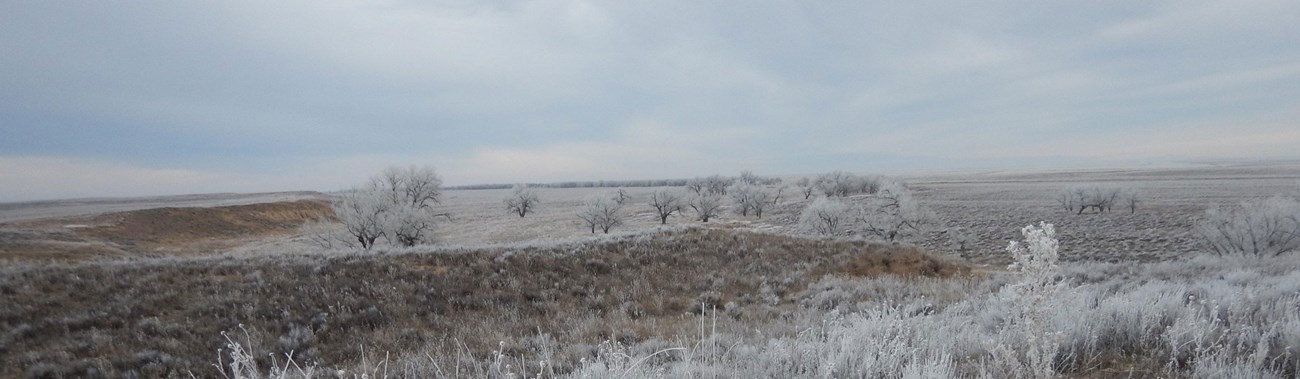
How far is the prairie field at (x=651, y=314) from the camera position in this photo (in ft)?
11.1

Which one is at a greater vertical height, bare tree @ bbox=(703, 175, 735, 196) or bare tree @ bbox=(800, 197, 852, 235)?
bare tree @ bbox=(703, 175, 735, 196)

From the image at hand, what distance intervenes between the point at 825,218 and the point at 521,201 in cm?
4010

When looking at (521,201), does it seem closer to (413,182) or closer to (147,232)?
(413,182)

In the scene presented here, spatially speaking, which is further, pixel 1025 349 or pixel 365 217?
pixel 365 217

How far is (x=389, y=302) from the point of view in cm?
1002

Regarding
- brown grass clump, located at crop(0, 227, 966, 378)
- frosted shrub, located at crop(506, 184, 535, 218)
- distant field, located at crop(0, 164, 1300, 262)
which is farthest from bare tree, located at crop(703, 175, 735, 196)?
brown grass clump, located at crop(0, 227, 966, 378)

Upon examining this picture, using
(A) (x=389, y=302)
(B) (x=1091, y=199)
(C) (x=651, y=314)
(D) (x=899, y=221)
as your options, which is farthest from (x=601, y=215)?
(B) (x=1091, y=199)

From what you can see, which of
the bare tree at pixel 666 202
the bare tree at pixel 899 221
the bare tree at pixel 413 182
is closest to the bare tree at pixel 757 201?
the bare tree at pixel 666 202

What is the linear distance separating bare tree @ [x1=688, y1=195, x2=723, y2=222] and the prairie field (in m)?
36.6

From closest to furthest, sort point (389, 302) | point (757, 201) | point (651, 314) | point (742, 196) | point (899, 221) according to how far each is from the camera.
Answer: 1. point (651, 314)
2. point (389, 302)
3. point (899, 221)
4. point (757, 201)
5. point (742, 196)

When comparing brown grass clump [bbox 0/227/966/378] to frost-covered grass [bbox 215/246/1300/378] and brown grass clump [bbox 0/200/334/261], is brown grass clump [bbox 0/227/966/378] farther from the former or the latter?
brown grass clump [bbox 0/200/334/261]

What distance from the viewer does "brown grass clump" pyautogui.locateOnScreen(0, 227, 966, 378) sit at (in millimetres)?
7277

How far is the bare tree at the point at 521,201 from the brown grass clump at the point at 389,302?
169 ft

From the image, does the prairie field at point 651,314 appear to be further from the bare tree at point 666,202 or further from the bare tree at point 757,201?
the bare tree at point 757,201
